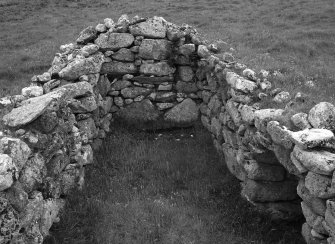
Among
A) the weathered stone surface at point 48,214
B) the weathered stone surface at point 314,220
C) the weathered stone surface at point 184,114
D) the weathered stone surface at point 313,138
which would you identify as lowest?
the weathered stone surface at point 184,114

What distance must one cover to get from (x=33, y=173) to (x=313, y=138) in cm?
389

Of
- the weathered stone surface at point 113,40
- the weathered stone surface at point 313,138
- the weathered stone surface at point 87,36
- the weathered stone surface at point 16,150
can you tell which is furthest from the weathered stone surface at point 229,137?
the weathered stone surface at point 16,150

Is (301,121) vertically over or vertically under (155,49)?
over

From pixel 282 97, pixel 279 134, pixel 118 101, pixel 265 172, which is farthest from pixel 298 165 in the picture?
pixel 118 101

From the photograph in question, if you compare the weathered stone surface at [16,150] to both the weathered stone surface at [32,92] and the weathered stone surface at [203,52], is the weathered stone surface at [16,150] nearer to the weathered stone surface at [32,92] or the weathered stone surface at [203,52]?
the weathered stone surface at [32,92]

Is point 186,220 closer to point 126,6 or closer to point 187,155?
point 187,155

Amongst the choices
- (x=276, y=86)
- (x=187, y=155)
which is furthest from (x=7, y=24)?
(x=276, y=86)

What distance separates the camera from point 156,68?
36.6ft

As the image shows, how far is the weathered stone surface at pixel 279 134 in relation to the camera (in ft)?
20.2

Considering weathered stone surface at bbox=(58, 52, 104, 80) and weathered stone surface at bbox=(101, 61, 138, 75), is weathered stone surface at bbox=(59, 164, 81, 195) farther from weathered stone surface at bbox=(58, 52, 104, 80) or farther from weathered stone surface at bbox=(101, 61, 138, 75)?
weathered stone surface at bbox=(101, 61, 138, 75)

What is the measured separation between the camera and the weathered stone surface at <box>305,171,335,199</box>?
539 centimetres

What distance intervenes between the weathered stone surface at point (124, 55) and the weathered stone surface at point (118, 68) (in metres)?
0.12

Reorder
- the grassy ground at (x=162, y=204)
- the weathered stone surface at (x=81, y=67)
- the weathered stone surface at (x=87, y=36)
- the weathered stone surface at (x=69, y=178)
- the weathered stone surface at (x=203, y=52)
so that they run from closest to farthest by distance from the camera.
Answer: the grassy ground at (x=162, y=204) < the weathered stone surface at (x=69, y=178) < the weathered stone surface at (x=81, y=67) < the weathered stone surface at (x=203, y=52) < the weathered stone surface at (x=87, y=36)

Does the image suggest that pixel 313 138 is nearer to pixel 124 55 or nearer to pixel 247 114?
pixel 247 114
